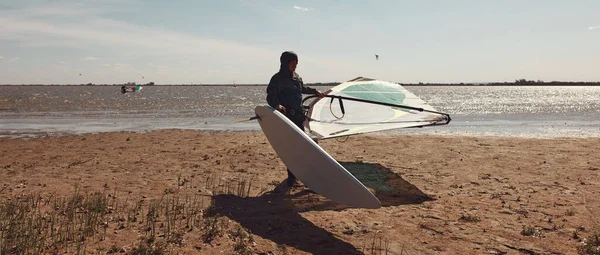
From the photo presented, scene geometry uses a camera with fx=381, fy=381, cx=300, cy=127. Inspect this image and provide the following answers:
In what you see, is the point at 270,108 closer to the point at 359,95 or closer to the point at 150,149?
the point at 359,95

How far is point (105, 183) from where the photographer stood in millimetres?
7238

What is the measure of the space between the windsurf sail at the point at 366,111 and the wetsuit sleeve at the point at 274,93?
5.40 feet

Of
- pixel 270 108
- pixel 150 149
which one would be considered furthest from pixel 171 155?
pixel 270 108

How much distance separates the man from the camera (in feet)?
21.8

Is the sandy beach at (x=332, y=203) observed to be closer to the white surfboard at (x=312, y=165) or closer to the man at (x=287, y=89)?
the white surfboard at (x=312, y=165)

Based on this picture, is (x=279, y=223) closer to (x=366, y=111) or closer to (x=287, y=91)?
(x=287, y=91)

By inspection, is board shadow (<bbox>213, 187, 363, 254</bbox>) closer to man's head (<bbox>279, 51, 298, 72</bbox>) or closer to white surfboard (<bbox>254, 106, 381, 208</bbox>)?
white surfboard (<bbox>254, 106, 381, 208</bbox>)

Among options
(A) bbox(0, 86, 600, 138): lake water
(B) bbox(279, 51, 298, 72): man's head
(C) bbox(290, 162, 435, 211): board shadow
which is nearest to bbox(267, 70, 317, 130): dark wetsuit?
(B) bbox(279, 51, 298, 72): man's head

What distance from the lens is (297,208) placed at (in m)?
5.82

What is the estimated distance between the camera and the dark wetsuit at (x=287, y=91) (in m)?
6.65

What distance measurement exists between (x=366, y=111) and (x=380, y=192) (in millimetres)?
3379

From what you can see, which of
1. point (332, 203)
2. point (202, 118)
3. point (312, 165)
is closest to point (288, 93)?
point (312, 165)

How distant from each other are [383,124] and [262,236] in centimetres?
474

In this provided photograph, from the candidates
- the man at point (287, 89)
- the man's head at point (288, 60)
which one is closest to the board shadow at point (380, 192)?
the man at point (287, 89)
